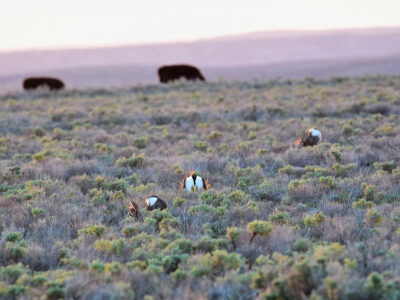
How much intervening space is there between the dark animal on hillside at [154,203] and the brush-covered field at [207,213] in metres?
0.12

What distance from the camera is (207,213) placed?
638cm

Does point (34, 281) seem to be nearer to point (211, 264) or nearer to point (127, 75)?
point (211, 264)

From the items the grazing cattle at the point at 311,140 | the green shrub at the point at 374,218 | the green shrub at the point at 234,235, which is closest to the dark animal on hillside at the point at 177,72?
the grazing cattle at the point at 311,140

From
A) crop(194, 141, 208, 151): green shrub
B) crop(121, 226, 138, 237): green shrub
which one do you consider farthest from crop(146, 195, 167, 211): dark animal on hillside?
crop(194, 141, 208, 151): green shrub

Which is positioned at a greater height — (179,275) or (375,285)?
(375,285)

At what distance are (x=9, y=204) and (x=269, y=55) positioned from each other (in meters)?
129

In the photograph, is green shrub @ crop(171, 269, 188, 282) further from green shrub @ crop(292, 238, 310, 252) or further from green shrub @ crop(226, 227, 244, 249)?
green shrub @ crop(292, 238, 310, 252)

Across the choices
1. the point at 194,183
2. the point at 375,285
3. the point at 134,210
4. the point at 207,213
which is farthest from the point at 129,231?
the point at 375,285

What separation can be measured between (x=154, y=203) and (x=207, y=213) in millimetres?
742

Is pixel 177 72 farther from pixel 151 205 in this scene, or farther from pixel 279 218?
pixel 279 218

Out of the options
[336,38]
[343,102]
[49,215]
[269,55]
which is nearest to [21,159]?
[49,215]

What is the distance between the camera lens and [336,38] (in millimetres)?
142375

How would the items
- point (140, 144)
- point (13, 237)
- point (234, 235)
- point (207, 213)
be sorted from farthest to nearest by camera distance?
point (140, 144) < point (207, 213) < point (13, 237) < point (234, 235)

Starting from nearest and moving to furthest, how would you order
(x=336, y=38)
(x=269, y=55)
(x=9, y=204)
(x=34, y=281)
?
(x=34, y=281)
(x=9, y=204)
(x=269, y=55)
(x=336, y=38)
